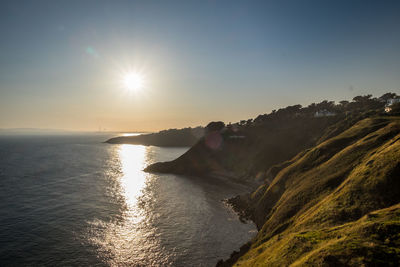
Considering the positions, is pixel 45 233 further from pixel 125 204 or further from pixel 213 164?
pixel 213 164

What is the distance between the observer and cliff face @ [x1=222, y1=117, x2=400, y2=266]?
15.1m

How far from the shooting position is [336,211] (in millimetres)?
25531

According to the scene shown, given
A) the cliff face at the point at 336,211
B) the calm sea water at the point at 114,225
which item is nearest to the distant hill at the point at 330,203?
the cliff face at the point at 336,211

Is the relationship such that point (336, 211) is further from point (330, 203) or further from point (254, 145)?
point (254, 145)

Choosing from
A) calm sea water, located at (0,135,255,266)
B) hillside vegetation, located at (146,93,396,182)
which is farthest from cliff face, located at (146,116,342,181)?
calm sea water, located at (0,135,255,266)

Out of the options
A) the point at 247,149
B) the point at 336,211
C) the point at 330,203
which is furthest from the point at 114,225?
the point at 247,149

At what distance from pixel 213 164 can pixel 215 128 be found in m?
31.2

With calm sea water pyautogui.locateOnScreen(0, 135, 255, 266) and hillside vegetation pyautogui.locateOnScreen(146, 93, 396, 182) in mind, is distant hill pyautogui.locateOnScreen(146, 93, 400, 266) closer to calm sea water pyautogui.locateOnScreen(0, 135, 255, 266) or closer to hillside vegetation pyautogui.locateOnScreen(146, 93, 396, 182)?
hillside vegetation pyautogui.locateOnScreen(146, 93, 396, 182)

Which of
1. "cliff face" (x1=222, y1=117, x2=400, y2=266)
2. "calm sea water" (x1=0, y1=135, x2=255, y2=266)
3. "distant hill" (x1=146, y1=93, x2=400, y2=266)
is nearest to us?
"cliff face" (x1=222, y1=117, x2=400, y2=266)

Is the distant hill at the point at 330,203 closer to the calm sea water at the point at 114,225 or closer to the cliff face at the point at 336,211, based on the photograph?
the cliff face at the point at 336,211

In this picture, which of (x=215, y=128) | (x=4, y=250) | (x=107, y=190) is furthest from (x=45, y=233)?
(x=215, y=128)

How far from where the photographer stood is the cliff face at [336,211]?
15070 mm

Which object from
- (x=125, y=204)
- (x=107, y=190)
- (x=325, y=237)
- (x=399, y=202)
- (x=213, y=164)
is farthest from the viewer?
(x=213, y=164)

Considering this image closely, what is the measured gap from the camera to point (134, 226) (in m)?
46.2
